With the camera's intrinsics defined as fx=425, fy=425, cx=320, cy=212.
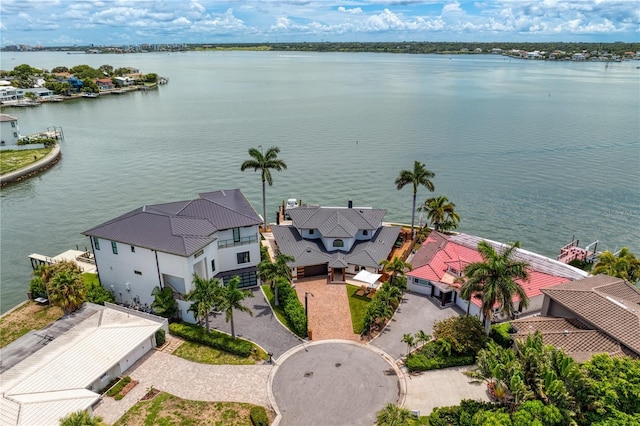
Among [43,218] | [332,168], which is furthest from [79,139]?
[332,168]

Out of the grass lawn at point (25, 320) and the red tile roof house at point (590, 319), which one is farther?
the grass lawn at point (25, 320)

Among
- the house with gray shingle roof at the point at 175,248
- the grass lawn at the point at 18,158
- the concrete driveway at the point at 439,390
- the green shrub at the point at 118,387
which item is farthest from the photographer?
the grass lawn at the point at 18,158

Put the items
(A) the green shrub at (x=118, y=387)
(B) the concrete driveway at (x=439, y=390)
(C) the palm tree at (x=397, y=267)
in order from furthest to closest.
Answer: (C) the palm tree at (x=397, y=267)
(A) the green shrub at (x=118, y=387)
(B) the concrete driveway at (x=439, y=390)

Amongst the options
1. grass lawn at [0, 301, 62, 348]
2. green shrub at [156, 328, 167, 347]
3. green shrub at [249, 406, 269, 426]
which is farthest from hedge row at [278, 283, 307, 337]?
grass lawn at [0, 301, 62, 348]

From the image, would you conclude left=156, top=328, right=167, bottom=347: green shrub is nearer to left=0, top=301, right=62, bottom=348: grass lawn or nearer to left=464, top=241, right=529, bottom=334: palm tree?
left=0, top=301, right=62, bottom=348: grass lawn

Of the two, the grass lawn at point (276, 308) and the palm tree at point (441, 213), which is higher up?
the palm tree at point (441, 213)

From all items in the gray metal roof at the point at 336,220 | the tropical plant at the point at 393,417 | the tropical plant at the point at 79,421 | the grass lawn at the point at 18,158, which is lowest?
the tropical plant at the point at 393,417

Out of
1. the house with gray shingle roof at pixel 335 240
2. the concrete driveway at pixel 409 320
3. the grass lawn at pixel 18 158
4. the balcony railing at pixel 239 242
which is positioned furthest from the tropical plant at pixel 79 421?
the grass lawn at pixel 18 158

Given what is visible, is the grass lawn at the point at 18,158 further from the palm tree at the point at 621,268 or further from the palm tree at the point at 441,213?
the palm tree at the point at 621,268

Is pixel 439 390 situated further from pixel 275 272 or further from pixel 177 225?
pixel 177 225
